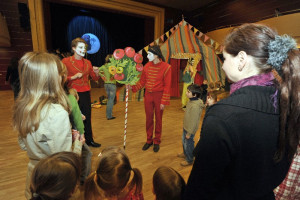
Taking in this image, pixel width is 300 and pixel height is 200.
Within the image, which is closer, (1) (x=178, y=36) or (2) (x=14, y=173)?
(2) (x=14, y=173)

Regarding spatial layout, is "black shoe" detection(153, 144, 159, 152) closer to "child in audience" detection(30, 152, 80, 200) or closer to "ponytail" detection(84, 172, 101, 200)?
"ponytail" detection(84, 172, 101, 200)

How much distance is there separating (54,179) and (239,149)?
871mm

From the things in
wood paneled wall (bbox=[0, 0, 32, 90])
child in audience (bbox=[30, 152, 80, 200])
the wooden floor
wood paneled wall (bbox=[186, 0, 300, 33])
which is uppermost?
wood paneled wall (bbox=[186, 0, 300, 33])

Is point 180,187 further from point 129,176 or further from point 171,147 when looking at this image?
point 171,147

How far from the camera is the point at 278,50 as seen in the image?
667 mm

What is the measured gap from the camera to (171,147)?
2.97 metres

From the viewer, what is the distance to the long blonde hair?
1.12 m

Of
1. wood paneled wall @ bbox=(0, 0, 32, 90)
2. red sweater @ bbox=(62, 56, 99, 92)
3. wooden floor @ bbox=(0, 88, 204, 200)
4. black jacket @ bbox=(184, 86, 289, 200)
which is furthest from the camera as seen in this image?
wood paneled wall @ bbox=(0, 0, 32, 90)

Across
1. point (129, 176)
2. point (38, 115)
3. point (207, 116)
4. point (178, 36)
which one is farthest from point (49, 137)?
point (178, 36)

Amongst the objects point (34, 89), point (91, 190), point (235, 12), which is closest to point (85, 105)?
point (34, 89)

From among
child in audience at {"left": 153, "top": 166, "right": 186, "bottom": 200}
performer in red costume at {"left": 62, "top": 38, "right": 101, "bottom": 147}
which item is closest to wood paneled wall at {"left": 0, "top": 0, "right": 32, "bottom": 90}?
performer in red costume at {"left": 62, "top": 38, "right": 101, "bottom": 147}

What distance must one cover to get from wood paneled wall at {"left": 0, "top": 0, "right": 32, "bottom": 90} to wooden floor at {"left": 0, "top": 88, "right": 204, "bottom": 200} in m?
2.20

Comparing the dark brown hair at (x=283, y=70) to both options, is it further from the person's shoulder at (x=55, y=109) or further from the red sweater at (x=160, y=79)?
the red sweater at (x=160, y=79)

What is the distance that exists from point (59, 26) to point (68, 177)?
8.57 meters
